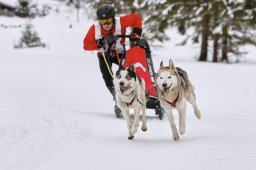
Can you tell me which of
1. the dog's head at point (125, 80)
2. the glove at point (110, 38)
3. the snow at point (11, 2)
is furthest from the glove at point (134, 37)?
the snow at point (11, 2)

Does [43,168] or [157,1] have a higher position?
[157,1]

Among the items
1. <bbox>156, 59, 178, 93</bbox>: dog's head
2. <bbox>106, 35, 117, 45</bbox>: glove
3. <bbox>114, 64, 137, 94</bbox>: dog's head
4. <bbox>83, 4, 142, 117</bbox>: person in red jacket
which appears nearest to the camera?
<bbox>156, 59, 178, 93</bbox>: dog's head

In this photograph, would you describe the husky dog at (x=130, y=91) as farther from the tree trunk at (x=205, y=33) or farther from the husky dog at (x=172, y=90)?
the tree trunk at (x=205, y=33)

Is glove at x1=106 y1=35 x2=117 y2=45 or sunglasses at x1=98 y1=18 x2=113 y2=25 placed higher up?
sunglasses at x1=98 y1=18 x2=113 y2=25

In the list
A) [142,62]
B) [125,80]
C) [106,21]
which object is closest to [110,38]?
[106,21]

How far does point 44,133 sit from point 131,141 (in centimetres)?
109

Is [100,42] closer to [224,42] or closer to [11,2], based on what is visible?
[224,42]

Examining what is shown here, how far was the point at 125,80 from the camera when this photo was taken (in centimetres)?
492

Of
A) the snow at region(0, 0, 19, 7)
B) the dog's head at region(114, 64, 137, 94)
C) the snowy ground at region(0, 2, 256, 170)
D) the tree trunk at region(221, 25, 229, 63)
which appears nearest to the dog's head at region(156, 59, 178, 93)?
the dog's head at region(114, 64, 137, 94)

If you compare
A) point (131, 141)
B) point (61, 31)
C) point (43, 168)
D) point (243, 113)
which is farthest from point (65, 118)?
point (61, 31)

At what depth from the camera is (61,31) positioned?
4366cm

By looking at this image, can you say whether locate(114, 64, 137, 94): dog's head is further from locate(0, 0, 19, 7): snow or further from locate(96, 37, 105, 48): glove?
locate(0, 0, 19, 7): snow

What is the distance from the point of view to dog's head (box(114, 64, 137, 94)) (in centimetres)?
492

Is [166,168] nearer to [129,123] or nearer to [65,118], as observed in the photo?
[129,123]
